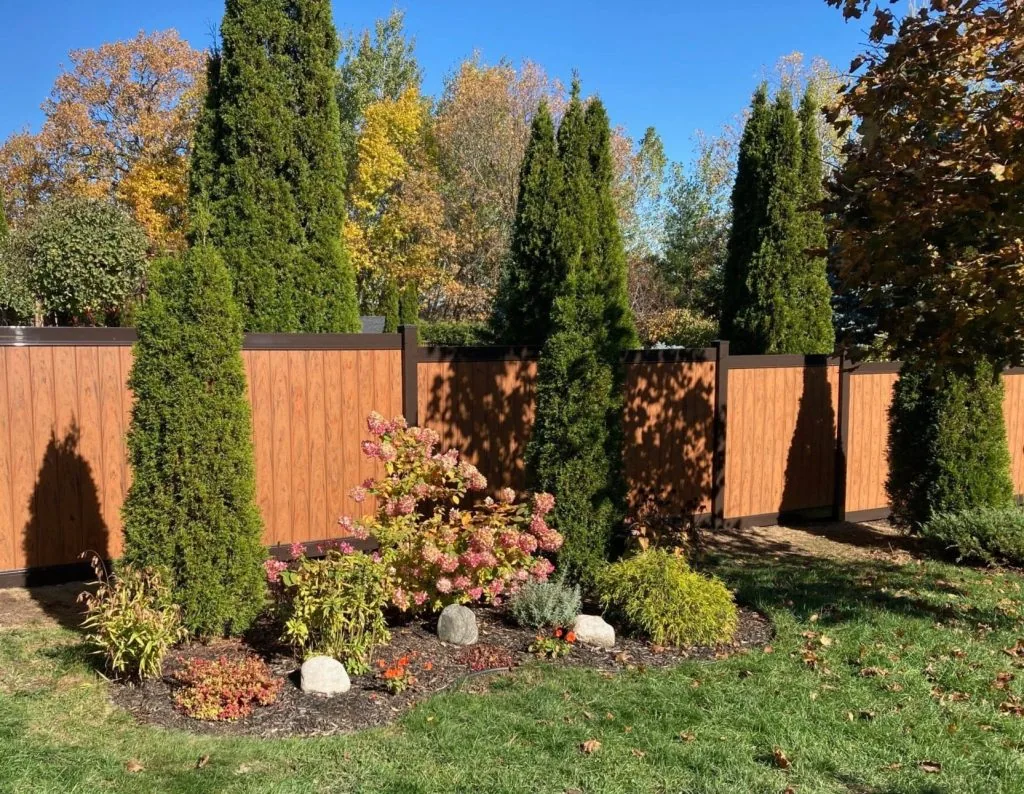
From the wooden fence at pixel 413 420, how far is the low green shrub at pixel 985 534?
1.69m

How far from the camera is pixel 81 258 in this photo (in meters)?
16.6

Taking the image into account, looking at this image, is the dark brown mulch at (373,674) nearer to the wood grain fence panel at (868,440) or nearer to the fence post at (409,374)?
the fence post at (409,374)

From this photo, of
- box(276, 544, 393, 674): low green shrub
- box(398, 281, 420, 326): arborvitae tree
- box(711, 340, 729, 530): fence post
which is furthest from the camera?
box(398, 281, 420, 326): arborvitae tree

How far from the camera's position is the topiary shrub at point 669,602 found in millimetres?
4656

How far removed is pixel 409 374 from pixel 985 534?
17.2ft

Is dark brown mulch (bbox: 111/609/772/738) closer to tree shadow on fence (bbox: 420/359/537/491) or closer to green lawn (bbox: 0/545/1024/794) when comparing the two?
green lawn (bbox: 0/545/1024/794)

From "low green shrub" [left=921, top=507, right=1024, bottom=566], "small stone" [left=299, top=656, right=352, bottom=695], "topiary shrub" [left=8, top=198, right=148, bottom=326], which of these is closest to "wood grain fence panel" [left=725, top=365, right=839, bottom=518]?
"low green shrub" [left=921, top=507, right=1024, bottom=566]

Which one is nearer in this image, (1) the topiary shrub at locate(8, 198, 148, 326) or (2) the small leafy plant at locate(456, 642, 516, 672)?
(2) the small leafy plant at locate(456, 642, 516, 672)

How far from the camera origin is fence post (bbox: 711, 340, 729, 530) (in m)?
7.98

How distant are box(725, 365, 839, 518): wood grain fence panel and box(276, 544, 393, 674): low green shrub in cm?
494

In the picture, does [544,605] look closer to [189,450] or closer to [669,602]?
[669,602]

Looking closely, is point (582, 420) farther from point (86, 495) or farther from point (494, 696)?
point (86, 495)

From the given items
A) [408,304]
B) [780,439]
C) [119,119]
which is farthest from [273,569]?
[119,119]

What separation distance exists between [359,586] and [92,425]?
270 centimetres
